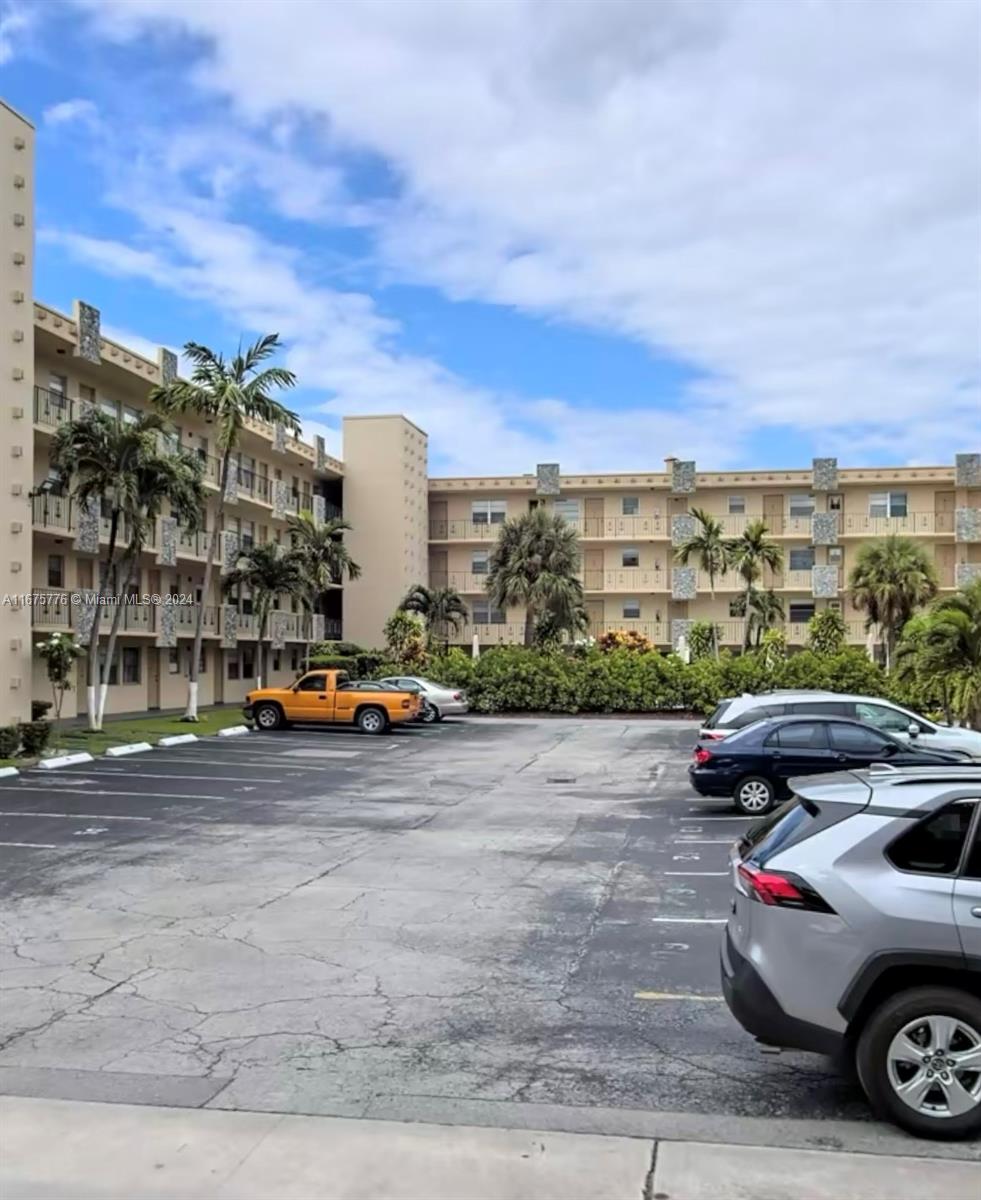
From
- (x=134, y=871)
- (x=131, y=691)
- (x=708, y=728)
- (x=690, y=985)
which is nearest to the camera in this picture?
(x=690, y=985)

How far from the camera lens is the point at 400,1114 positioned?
5277 millimetres

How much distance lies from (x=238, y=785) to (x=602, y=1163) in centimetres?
1496

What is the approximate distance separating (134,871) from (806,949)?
825 centimetres

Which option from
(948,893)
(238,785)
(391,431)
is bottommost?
(238,785)

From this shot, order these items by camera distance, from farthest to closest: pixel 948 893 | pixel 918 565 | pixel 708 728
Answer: pixel 918 565, pixel 708 728, pixel 948 893

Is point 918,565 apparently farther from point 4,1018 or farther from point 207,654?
point 4,1018

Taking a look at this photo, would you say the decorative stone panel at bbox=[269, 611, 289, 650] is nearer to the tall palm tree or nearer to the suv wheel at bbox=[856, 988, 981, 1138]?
the tall palm tree

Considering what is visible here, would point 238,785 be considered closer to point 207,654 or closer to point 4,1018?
point 4,1018

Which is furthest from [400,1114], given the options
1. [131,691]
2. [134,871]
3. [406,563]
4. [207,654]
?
[406,563]

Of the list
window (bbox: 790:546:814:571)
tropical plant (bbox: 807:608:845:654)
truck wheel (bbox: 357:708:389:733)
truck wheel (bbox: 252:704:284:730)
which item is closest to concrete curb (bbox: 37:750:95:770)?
truck wheel (bbox: 252:704:284:730)

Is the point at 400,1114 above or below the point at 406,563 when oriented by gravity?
below

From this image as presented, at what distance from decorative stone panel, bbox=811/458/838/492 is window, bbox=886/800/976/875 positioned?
165 ft

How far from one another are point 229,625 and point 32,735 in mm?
19278

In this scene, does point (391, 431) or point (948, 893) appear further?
point (391, 431)
